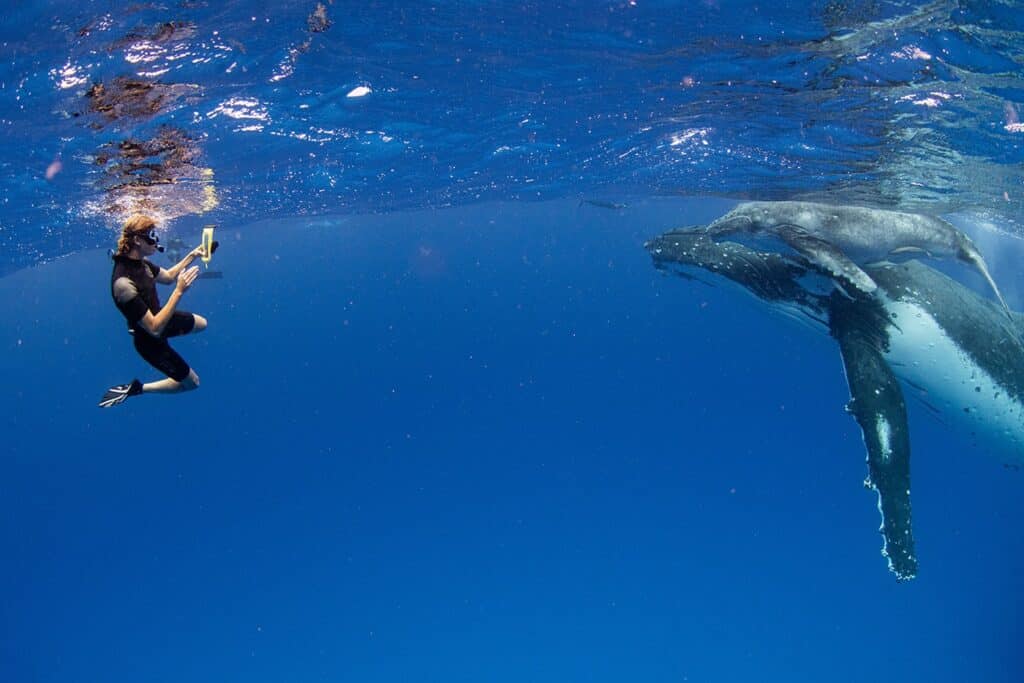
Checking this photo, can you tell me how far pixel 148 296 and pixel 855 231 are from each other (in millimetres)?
9028

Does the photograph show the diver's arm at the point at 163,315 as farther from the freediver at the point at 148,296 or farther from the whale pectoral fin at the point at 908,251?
the whale pectoral fin at the point at 908,251

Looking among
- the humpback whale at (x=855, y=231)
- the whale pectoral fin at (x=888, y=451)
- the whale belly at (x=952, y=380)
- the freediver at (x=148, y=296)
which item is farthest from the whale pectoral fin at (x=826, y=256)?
the freediver at (x=148, y=296)

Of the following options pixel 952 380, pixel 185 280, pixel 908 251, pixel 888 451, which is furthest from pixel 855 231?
pixel 185 280

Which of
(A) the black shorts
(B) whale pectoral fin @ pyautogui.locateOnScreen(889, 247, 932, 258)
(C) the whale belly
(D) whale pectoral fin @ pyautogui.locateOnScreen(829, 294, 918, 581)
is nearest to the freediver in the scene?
(A) the black shorts

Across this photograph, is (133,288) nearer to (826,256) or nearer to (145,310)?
(145,310)

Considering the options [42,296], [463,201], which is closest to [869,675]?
[463,201]

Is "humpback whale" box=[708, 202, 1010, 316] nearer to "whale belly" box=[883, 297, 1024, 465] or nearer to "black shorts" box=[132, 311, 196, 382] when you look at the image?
"whale belly" box=[883, 297, 1024, 465]

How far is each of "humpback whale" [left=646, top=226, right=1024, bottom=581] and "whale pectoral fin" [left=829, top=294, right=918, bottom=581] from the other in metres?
0.01

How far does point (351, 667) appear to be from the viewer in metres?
24.0

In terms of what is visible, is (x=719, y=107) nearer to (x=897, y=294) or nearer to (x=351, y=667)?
(x=897, y=294)

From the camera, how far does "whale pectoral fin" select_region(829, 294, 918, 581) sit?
26.3ft

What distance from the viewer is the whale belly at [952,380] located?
9.03 m

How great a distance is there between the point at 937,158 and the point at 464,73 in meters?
10.4

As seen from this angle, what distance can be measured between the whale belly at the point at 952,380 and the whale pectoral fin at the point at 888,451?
0.79m
